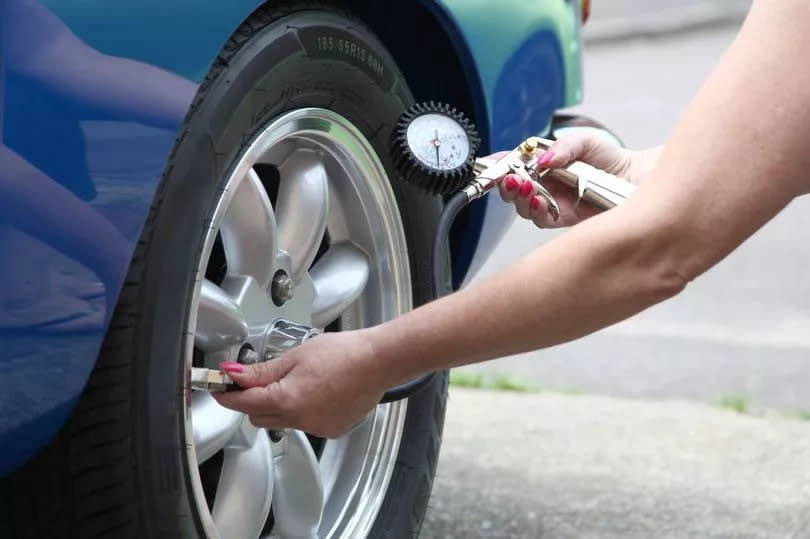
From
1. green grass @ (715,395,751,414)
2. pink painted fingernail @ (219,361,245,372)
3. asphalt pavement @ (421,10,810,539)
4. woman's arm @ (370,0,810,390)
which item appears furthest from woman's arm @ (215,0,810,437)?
green grass @ (715,395,751,414)

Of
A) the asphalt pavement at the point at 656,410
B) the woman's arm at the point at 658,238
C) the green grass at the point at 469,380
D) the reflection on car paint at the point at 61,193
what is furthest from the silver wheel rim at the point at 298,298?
the green grass at the point at 469,380

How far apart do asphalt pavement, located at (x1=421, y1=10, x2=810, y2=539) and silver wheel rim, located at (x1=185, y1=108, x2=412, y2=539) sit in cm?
70

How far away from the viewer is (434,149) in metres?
1.63

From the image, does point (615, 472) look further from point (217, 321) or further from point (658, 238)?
point (658, 238)

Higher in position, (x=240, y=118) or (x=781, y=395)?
(x=781, y=395)

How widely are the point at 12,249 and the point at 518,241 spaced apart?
486cm

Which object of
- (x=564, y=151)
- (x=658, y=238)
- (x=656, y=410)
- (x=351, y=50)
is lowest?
(x=658, y=238)

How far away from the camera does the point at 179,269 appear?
149 cm

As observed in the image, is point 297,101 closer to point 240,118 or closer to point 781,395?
point 240,118

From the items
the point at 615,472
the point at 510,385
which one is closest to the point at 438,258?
the point at 615,472

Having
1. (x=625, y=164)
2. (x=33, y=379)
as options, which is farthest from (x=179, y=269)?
(x=625, y=164)

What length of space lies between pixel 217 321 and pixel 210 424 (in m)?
0.14

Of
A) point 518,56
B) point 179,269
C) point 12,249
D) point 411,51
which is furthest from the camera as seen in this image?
point 518,56

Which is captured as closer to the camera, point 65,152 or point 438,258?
point 65,152
